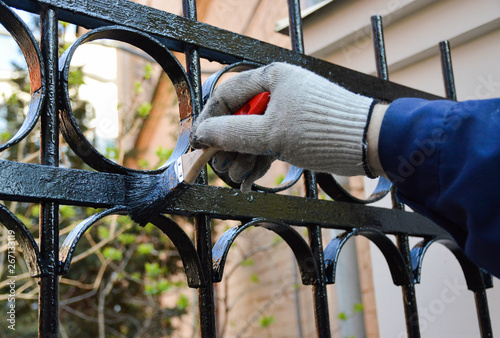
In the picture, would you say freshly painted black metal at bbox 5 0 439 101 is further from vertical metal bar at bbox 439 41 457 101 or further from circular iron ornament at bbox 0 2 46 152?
vertical metal bar at bbox 439 41 457 101

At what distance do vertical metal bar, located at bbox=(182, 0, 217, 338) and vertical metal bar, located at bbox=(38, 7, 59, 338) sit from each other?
0.76ft

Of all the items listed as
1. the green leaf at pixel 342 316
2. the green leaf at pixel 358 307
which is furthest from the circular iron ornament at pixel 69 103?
the green leaf at pixel 358 307

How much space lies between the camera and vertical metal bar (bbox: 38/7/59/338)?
2.42 feet

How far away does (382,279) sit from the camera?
184 cm

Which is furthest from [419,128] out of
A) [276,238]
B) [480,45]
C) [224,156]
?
[276,238]

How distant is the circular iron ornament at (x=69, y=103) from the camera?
0.81 metres

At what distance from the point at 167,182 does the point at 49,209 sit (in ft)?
0.59

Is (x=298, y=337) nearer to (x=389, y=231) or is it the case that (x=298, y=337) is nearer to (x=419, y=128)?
(x=389, y=231)

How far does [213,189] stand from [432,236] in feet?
2.05

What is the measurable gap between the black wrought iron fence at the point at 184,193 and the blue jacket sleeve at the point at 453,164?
27 centimetres

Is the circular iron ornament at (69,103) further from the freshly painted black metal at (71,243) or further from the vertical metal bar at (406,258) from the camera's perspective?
the vertical metal bar at (406,258)

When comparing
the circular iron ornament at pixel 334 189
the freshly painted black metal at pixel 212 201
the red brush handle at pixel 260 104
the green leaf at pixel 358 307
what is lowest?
the green leaf at pixel 358 307

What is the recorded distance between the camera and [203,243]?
35.4 inches

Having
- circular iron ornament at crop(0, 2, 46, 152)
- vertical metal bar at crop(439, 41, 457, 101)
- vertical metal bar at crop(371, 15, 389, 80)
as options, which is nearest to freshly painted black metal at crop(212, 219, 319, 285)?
circular iron ornament at crop(0, 2, 46, 152)
